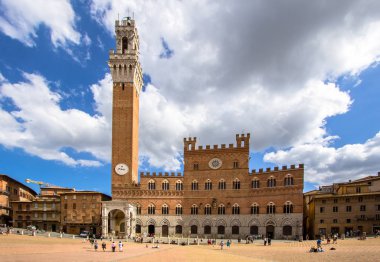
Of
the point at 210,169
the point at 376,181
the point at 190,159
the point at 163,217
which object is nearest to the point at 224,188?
the point at 210,169

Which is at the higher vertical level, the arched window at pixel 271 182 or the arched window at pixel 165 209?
the arched window at pixel 271 182

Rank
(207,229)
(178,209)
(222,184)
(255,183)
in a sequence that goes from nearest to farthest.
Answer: (255,183)
(207,229)
(222,184)
(178,209)

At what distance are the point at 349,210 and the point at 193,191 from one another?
96.8ft

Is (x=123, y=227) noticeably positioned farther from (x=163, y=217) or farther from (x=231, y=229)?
(x=231, y=229)

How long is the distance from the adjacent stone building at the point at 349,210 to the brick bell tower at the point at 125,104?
1471 inches

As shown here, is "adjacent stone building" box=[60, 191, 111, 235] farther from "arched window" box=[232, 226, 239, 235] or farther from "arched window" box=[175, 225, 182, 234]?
"arched window" box=[232, 226, 239, 235]

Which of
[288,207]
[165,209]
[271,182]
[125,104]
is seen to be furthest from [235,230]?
[125,104]

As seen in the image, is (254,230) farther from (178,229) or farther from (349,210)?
(349,210)

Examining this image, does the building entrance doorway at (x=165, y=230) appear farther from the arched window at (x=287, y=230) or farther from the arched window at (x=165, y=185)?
the arched window at (x=287, y=230)

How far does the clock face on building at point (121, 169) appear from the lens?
6950 centimetres

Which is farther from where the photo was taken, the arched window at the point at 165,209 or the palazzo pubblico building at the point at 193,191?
the arched window at the point at 165,209

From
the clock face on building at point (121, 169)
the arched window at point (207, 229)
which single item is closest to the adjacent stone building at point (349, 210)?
the arched window at point (207, 229)

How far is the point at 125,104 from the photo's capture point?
237ft

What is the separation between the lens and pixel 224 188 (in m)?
68.0
